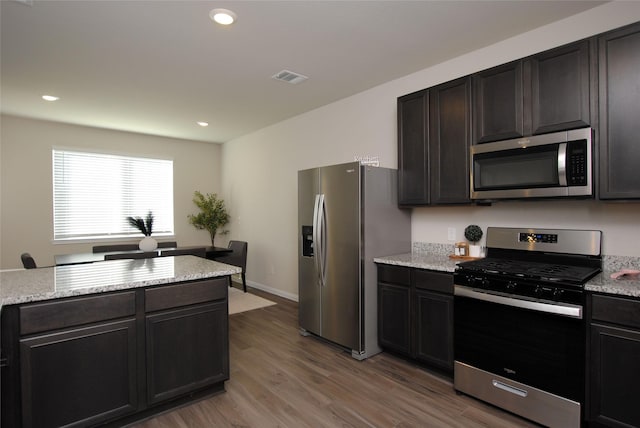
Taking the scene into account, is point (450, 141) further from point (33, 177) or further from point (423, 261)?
point (33, 177)

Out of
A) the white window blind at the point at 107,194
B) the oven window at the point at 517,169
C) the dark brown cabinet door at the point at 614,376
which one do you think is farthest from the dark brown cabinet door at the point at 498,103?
the white window blind at the point at 107,194

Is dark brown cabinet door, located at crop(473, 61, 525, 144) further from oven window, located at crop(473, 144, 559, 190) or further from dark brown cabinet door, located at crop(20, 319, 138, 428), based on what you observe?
dark brown cabinet door, located at crop(20, 319, 138, 428)

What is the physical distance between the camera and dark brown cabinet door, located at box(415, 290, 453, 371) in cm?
258

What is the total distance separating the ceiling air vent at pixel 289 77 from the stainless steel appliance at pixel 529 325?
2.43 m

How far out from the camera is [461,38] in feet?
9.04

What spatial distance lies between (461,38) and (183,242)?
5.71 m

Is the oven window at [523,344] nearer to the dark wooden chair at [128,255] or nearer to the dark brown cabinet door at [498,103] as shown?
the dark brown cabinet door at [498,103]

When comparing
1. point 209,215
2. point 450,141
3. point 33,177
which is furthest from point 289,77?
point 33,177

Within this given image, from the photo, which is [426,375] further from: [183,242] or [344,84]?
[183,242]

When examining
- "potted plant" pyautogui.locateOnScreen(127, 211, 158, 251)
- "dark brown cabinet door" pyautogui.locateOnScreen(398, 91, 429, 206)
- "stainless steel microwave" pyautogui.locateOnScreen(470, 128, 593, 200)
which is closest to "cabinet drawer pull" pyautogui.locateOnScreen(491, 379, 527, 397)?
"stainless steel microwave" pyautogui.locateOnScreen(470, 128, 593, 200)

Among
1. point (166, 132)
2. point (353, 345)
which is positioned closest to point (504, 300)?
point (353, 345)

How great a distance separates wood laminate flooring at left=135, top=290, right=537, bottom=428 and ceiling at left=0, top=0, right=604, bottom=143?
2734mm

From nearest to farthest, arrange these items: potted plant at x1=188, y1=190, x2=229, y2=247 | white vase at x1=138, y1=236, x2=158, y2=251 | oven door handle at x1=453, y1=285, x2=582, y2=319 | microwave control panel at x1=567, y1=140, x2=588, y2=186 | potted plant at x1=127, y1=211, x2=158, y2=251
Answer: oven door handle at x1=453, y1=285, x2=582, y2=319 < microwave control panel at x1=567, y1=140, x2=588, y2=186 < white vase at x1=138, y1=236, x2=158, y2=251 < potted plant at x1=127, y1=211, x2=158, y2=251 < potted plant at x1=188, y1=190, x2=229, y2=247

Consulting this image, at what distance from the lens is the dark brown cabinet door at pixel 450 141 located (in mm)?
2725
